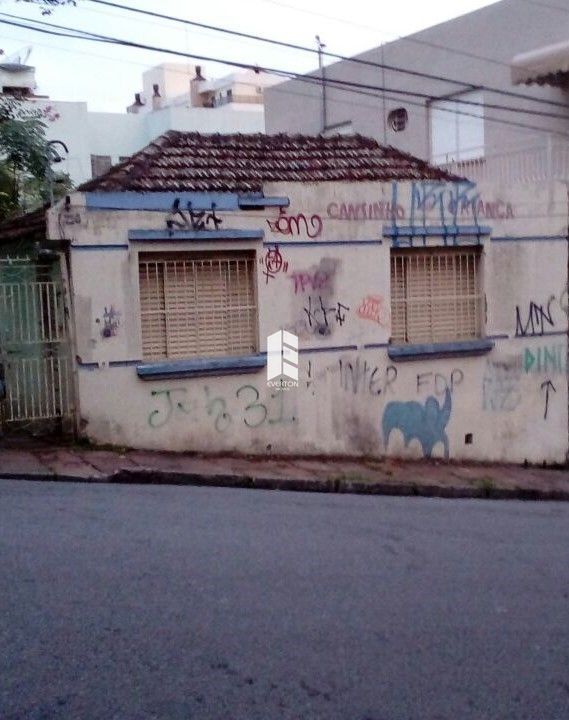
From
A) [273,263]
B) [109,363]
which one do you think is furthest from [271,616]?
[273,263]

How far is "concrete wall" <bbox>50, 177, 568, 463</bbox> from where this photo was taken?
400 inches

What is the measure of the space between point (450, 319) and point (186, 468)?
4.50 meters

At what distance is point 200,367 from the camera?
1056 centimetres

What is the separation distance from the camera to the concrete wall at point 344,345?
1016 centimetres

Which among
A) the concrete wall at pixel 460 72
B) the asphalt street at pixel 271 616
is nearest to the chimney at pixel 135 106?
the concrete wall at pixel 460 72

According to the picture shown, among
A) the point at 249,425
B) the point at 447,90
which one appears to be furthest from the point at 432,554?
the point at 447,90

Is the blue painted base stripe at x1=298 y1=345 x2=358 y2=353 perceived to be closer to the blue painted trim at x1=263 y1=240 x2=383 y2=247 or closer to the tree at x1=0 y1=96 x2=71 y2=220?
the blue painted trim at x1=263 y1=240 x2=383 y2=247

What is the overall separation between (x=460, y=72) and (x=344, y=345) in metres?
10.8

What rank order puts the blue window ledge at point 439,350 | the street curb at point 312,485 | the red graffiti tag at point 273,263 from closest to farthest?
1. the street curb at point 312,485
2. the red graffiti tag at point 273,263
3. the blue window ledge at point 439,350

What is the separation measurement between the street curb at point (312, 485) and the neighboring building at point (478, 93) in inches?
222

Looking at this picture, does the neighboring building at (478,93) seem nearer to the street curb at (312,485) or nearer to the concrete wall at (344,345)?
the concrete wall at (344,345)

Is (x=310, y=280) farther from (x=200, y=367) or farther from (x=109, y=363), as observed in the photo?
(x=109, y=363)

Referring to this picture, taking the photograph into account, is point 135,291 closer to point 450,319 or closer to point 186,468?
point 186,468

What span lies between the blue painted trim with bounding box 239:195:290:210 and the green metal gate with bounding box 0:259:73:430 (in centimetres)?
226
